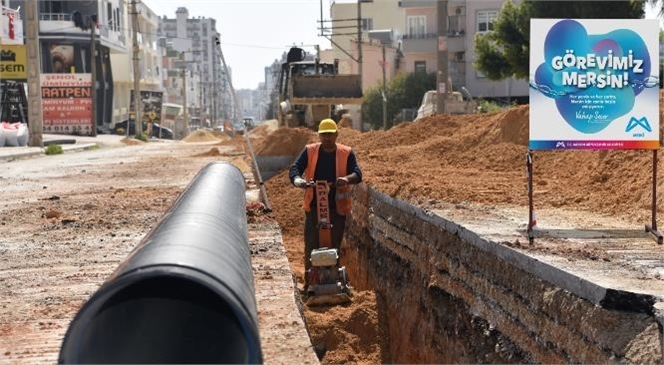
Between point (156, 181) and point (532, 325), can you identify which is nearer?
point (532, 325)

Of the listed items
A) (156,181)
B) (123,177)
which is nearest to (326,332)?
(156,181)

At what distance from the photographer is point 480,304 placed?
26.5 feet

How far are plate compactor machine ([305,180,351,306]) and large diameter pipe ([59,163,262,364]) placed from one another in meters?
3.27

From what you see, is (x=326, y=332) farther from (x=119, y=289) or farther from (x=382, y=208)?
(x=119, y=289)

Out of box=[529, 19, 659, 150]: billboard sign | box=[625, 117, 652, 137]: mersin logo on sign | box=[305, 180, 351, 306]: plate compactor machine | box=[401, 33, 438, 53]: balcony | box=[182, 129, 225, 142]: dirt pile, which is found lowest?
box=[182, 129, 225, 142]: dirt pile

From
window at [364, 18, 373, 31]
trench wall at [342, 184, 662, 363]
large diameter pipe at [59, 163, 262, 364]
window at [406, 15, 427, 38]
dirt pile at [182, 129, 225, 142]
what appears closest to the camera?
large diameter pipe at [59, 163, 262, 364]

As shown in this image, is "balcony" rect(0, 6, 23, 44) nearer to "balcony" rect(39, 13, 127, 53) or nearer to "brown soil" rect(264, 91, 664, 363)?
"brown soil" rect(264, 91, 664, 363)

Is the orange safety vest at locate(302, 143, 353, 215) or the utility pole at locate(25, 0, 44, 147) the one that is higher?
the utility pole at locate(25, 0, 44, 147)

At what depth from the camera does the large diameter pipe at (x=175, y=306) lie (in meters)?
3.59

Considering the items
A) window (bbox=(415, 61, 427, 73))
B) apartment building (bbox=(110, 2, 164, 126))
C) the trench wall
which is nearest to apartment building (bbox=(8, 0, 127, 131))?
apartment building (bbox=(110, 2, 164, 126))

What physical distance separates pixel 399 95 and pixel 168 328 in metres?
52.8

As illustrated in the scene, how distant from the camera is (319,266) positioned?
838 centimetres

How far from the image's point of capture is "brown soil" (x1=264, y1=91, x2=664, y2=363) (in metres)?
9.07

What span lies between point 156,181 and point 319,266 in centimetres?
934
